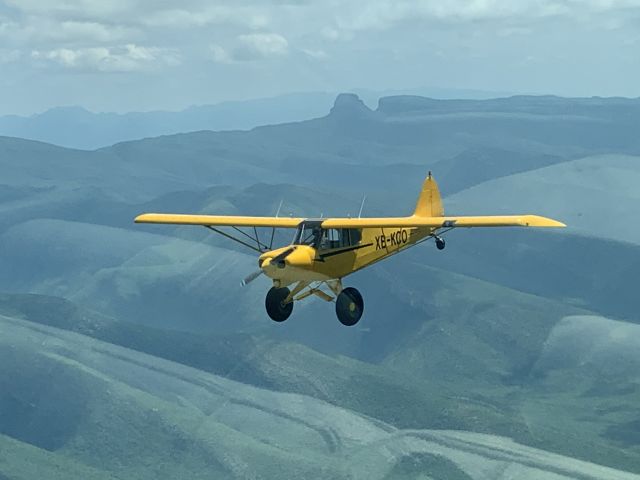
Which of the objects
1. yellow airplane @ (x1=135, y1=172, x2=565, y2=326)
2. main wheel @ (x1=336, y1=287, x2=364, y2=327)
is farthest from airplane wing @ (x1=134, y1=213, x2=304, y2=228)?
main wheel @ (x1=336, y1=287, x2=364, y2=327)

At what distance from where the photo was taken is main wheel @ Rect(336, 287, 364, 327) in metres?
36.2

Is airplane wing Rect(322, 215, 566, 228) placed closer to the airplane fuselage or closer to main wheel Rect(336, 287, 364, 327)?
the airplane fuselage

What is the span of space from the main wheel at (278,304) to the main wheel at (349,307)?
2.70 m

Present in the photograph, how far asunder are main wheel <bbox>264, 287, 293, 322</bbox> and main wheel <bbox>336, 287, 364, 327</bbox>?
8.85ft

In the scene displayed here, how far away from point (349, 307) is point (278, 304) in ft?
11.3

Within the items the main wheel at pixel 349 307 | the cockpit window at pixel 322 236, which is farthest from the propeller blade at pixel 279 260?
the main wheel at pixel 349 307

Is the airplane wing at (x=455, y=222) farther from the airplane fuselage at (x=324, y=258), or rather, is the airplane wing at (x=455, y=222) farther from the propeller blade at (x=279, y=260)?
the propeller blade at (x=279, y=260)

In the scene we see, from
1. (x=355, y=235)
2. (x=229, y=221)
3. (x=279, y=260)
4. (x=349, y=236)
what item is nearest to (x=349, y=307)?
(x=349, y=236)

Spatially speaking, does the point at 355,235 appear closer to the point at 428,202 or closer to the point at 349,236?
the point at 349,236

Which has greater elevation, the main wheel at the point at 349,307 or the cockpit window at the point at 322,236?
the cockpit window at the point at 322,236

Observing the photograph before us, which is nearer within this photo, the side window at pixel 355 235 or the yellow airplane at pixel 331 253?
the yellow airplane at pixel 331 253

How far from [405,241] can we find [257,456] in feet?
385

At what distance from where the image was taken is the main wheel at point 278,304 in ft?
122

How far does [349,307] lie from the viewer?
119 ft
